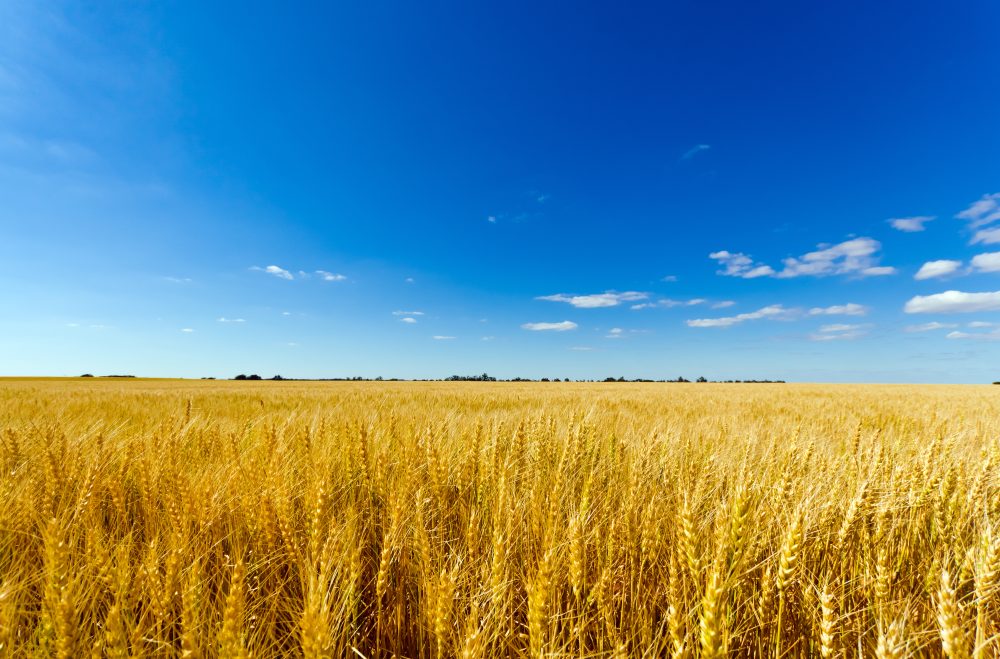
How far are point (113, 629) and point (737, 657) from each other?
1.58 m

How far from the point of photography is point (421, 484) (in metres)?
2.12

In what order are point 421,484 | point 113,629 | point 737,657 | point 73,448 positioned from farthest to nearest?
1. point 73,448
2. point 421,484
3. point 737,657
4. point 113,629

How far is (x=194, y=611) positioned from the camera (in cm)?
106

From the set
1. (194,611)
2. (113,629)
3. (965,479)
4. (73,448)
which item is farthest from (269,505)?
(965,479)

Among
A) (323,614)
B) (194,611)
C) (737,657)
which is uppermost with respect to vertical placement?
(323,614)

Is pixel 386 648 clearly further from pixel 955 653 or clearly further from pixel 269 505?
pixel 955 653

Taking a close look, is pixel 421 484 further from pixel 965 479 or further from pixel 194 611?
pixel 965 479

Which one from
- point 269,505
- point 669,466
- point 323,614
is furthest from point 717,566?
point 669,466

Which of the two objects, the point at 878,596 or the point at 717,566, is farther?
the point at 878,596

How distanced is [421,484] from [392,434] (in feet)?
2.96

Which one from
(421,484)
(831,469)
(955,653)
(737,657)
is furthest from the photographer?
(831,469)

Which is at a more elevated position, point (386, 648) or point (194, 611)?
point (194, 611)

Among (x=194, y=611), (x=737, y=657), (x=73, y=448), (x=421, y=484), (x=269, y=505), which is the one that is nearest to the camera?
(x=194, y=611)

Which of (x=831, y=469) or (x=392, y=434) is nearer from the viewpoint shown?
(x=831, y=469)
